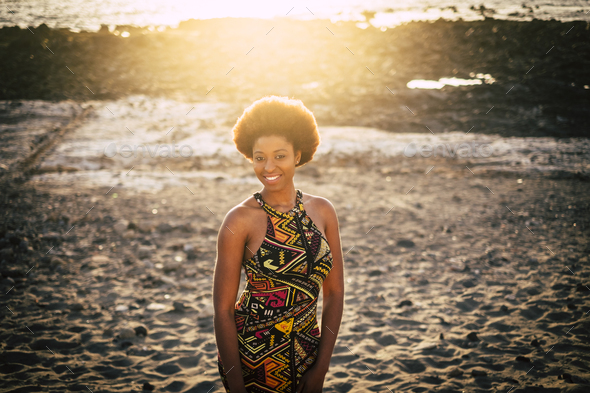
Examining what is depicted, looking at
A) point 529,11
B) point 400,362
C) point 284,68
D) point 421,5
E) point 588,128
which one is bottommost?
point 400,362

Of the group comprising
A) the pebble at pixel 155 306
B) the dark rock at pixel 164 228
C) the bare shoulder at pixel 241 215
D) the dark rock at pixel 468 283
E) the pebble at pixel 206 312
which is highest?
the bare shoulder at pixel 241 215

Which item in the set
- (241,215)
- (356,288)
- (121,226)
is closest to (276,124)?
(241,215)

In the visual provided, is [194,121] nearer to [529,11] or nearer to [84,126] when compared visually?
[84,126]

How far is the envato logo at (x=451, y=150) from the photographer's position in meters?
11.3

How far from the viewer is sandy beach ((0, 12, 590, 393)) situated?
3.85 meters

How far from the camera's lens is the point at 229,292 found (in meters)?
2.00

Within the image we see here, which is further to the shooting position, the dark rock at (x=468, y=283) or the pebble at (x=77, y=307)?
the dark rock at (x=468, y=283)

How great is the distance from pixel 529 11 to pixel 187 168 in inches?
343

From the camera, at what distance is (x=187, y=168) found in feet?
33.1

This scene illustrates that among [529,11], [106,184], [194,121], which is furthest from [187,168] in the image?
[529,11]

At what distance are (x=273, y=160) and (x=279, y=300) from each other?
0.76 meters

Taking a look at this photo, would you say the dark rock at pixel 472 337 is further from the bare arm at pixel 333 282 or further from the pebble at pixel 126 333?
the pebble at pixel 126 333

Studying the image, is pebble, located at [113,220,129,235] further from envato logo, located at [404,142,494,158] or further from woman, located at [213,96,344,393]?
envato logo, located at [404,142,494,158]

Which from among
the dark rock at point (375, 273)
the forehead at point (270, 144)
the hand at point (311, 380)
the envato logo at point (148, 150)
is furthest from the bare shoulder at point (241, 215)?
the envato logo at point (148, 150)
